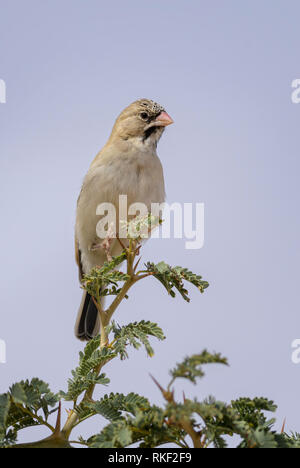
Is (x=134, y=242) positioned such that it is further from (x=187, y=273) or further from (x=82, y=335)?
(x=82, y=335)

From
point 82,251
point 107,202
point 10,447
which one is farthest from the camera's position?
point 82,251

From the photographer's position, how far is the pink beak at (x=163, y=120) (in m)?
5.89

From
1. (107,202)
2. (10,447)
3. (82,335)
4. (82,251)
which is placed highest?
(107,202)

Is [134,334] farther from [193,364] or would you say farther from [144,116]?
[144,116]

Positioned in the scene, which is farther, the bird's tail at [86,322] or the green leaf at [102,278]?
the bird's tail at [86,322]

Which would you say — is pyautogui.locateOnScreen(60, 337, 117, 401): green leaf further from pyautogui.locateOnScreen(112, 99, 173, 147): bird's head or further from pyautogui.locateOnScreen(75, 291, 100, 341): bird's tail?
pyautogui.locateOnScreen(112, 99, 173, 147): bird's head

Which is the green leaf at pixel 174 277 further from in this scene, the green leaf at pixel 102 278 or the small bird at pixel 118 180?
the small bird at pixel 118 180

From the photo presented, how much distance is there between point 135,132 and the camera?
5.95 metres

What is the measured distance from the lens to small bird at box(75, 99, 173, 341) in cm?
525

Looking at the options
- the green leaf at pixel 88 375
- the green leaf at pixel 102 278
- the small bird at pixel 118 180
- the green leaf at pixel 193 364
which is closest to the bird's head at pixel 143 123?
the small bird at pixel 118 180

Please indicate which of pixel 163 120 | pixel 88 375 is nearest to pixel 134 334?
pixel 88 375

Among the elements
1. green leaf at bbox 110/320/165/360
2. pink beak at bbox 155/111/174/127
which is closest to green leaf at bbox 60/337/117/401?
green leaf at bbox 110/320/165/360

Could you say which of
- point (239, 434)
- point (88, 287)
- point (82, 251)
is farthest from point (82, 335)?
point (239, 434)
